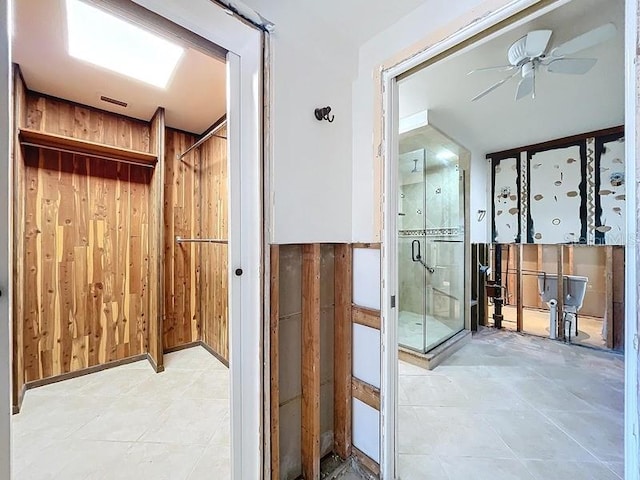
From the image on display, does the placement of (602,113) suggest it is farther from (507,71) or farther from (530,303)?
→ (530,303)

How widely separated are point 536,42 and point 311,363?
249 centimetres

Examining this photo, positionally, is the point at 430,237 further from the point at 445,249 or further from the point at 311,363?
the point at 311,363

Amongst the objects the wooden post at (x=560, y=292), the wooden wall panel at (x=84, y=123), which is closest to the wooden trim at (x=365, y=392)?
the wooden wall panel at (x=84, y=123)

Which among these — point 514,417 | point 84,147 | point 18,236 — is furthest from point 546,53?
point 18,236

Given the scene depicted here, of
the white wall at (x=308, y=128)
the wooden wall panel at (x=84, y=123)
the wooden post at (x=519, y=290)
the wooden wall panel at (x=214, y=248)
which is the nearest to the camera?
the white wall at (x=308, y=128)

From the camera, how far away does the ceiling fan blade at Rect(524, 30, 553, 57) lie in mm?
1740

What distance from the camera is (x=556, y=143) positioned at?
3.82m

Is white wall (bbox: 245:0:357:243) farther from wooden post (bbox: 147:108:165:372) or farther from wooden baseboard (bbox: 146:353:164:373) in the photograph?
wooden baseboard (bbox: 146:353:164:373)

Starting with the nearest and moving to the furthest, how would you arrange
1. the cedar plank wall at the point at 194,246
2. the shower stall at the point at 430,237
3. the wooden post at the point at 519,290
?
the cedar plank wall at the point at 194,246 → the shower stall at the point at 430,237 → the wooden post at the point at 519,290

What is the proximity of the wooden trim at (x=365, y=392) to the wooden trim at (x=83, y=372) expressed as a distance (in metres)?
2.40

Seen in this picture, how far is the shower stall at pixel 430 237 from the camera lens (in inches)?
132

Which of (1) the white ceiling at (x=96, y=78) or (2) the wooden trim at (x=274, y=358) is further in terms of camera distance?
(1) the white ceiling at (x=96, y=78)

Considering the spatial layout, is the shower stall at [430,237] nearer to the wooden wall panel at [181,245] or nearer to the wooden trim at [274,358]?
the wooden trim at [274,358]

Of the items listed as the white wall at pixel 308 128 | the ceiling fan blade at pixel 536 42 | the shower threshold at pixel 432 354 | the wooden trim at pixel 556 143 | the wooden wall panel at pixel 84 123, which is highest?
the wooden trim at pixel 556 143
